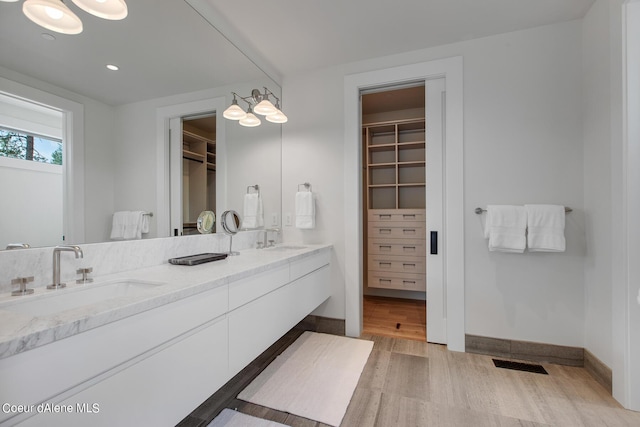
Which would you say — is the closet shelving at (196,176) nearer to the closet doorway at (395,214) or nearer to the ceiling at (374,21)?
the ceiling at (374,21)

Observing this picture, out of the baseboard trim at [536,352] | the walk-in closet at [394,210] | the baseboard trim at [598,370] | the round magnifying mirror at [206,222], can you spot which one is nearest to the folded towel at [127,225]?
the round magnifying mirror at [206,222]

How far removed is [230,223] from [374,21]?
70.8 inches

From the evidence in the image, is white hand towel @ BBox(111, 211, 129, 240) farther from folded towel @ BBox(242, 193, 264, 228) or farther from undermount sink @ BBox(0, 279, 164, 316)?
folded towel @ BBox(242, 193, 264, 228)

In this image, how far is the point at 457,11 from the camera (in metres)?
1.89

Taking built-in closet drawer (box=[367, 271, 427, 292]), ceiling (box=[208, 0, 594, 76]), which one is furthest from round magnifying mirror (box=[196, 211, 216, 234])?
built-in closet drawer (box=[367, 271, 427, 292])

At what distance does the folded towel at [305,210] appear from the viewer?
8.34ft

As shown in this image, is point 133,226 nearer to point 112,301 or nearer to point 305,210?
point 112,301

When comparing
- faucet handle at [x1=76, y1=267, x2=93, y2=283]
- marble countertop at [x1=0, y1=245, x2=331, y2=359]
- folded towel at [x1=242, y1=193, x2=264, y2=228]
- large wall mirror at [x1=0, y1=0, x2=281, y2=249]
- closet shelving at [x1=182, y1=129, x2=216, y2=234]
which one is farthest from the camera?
folded towel at [x1=242, y1=193, x2=264, y2=228]

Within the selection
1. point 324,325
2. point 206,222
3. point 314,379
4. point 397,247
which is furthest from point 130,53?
point 397,247

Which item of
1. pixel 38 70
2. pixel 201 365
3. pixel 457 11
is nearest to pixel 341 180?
pixel 457 11

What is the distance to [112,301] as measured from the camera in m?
0.89

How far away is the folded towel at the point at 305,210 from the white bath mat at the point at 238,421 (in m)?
1.47

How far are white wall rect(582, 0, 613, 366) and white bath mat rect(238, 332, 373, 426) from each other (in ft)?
5.05

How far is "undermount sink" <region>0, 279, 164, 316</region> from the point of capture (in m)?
0.94
